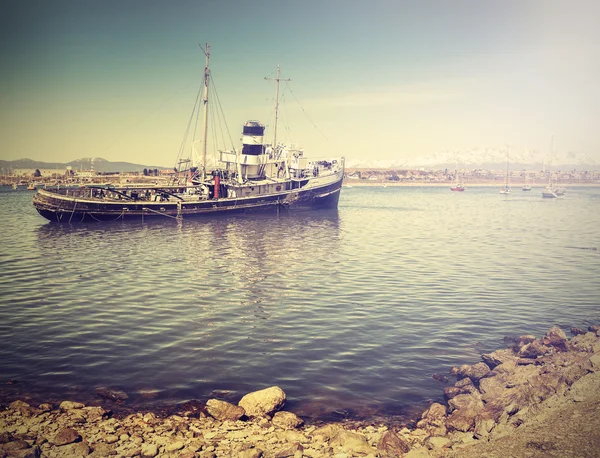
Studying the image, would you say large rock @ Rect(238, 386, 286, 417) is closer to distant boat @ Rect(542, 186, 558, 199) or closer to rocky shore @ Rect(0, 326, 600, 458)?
rocky shore @ Rect(0, 326, 600, 458)

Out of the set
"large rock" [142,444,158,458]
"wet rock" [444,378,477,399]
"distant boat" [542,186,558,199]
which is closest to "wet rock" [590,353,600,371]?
"wet rock" [444,378,477,399]

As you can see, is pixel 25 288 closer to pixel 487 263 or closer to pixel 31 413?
pixel 31 413

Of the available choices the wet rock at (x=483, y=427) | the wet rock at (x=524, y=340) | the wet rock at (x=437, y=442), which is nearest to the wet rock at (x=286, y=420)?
the wet rock at (x=437, y=442)

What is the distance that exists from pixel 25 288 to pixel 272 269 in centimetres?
1500

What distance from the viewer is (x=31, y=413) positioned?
39.3ft

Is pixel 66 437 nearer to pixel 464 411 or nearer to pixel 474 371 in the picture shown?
pixel 464 411

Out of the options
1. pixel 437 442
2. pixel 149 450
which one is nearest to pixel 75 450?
pixel 149 450

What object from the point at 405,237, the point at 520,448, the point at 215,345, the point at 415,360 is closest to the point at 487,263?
the point at 405,237

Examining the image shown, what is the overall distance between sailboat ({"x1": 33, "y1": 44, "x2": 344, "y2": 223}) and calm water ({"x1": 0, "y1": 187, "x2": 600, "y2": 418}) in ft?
47.6

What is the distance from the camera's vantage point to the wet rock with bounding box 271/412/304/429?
11.8 m

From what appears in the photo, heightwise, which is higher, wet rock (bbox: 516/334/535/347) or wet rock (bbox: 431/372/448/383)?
wet rock (bbox: 516/334/535/347)

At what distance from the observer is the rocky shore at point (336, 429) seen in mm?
10063

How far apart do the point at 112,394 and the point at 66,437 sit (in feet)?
8.77

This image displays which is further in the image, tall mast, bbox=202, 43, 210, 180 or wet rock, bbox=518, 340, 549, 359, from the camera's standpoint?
tall mast, bbox=202, 43, 210, 180
